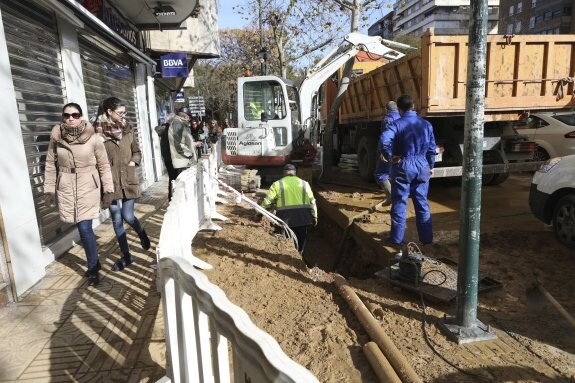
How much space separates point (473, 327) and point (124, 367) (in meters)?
2.67

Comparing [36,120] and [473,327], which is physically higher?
[36,120]

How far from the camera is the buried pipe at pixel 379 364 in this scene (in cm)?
270

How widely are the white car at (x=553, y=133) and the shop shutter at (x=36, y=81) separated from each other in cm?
955

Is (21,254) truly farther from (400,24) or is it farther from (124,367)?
(400,24)

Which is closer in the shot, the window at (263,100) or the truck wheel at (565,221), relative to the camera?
the truck wheel at (565,221)

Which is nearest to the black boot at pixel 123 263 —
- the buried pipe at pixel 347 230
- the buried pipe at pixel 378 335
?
the buried pipe at pixel 378 335

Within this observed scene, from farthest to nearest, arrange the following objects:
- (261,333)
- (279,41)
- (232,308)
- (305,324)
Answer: (279,41) → (305,324) → (232,308) → (261,333)

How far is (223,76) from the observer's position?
128ft

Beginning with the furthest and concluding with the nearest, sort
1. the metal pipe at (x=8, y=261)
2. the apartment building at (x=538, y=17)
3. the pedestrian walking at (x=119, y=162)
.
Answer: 1. the apartment building at (x=538, y=17)
2. the pedestrian walking at (x=119, y=162)
3. the metal pipe at (x=8, y=261)

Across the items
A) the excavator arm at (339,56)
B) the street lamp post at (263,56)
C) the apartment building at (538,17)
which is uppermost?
the apartment building at (538,17)

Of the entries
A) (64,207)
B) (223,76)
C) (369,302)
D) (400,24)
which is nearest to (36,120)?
(64,207)

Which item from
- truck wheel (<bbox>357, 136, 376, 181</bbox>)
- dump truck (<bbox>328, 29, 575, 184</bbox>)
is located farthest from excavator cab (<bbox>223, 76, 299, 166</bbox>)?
dump truck (<bbox>328, 29, 575, 184</bbox>)

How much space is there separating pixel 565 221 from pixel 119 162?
5230 mm

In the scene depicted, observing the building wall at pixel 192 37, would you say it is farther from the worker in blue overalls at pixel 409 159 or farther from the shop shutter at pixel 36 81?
the worker in blue overalls at pixel 409 159
